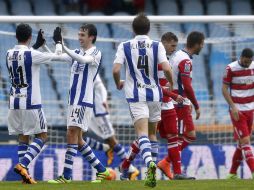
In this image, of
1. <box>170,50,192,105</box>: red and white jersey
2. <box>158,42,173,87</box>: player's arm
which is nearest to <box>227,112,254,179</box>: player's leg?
<box>170,50,192,105</box>: red and white jersey

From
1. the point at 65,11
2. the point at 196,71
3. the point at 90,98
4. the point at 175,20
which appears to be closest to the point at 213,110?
the point at 196,71

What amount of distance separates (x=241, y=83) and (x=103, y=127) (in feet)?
10.5

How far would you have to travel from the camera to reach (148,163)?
12586mm

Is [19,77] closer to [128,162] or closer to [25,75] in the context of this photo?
[25,75]

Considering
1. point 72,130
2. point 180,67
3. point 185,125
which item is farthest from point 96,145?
point 72,130

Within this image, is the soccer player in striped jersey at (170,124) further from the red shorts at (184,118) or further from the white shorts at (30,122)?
the white shorts at (30,122)

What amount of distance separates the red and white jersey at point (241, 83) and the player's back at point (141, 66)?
288cm

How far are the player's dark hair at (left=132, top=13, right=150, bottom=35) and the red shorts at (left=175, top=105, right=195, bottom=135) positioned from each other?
227 cm

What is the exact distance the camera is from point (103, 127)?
59.9ft

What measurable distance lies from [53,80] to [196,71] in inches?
107

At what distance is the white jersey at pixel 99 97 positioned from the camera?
59.4 ft

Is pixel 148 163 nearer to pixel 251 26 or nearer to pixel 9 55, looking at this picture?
pixel 9 55

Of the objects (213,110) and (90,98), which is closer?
(90,98)

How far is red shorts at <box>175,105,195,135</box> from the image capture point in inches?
597
